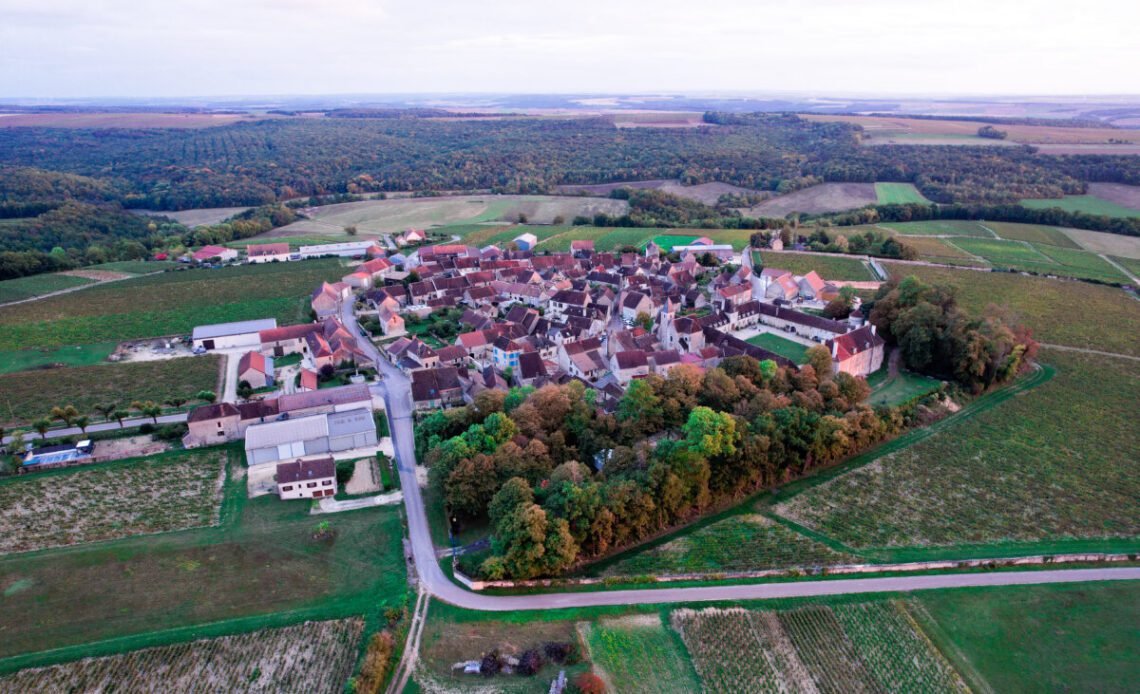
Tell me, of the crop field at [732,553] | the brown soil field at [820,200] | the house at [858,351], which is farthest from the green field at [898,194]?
the crop field at [732,553]

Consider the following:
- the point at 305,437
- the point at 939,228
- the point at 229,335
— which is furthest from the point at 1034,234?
the point at 229,335

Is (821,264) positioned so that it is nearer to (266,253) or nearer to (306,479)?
(306,479)

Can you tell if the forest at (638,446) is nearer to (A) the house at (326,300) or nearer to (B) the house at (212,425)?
(B) the house at (212,425)

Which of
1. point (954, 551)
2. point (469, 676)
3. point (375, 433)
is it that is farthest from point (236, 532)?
point (954, 551)

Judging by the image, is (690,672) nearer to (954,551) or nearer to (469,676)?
(469,676)

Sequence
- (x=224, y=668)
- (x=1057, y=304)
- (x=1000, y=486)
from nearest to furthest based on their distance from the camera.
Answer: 1. (x=224, y=668)
2. (x=1000, y=486)
3. (x=1057, y=304)

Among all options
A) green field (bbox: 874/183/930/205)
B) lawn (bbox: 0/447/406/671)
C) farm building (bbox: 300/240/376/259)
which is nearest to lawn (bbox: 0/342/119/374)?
lawn (bbox: 0/447/406/671)
